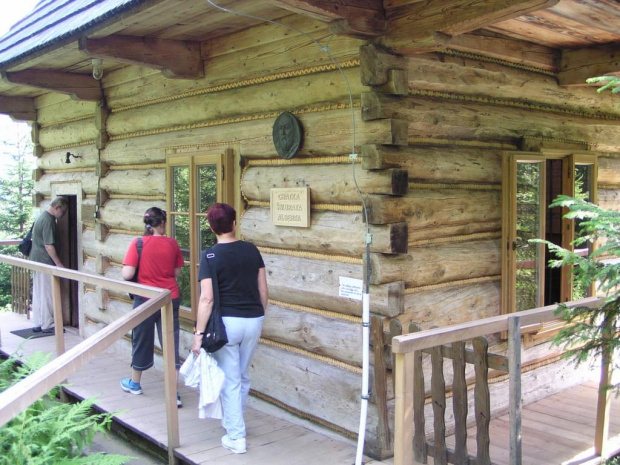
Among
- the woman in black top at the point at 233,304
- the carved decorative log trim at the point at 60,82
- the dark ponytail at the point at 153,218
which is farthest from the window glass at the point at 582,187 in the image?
the carved decorative log trim at the point at 60,82

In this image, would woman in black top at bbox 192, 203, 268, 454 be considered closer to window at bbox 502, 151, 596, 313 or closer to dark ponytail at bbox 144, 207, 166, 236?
dark ponytail at bbox 144, 207, 166, 236

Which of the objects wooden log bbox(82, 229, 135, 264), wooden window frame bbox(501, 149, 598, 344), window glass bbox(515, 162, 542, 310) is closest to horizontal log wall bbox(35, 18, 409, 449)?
wooden log bbox(82, 229, 135, 264)

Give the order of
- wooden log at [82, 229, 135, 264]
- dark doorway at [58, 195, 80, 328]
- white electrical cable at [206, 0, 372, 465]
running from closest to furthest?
white electrical cable at [206, 0, 372, 465] → wooden log at [82, 229, 135, 264] → dark doorway at [58, 195, 80, 328]

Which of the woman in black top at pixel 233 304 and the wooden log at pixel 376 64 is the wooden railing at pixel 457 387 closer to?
the woman in black top at pixel 233 304

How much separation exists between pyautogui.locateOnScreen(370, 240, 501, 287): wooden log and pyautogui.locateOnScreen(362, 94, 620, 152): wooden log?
905 mm

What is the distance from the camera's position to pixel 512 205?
19.5 feet

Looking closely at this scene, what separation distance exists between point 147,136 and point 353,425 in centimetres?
426

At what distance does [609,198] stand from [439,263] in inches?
125

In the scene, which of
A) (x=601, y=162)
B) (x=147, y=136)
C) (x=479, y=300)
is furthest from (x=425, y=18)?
(x=147, y=136)

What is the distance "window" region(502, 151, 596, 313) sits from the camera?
5934mm

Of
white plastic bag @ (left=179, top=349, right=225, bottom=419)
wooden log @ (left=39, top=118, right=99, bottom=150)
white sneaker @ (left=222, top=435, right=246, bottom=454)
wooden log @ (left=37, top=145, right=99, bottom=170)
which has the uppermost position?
wooden log @ (left=39, top=118, right=99, bottom=150)

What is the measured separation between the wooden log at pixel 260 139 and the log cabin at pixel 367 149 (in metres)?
0.02

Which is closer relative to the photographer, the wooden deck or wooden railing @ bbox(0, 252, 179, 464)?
wooden railing @ bbox(0, 252, 179, 464)

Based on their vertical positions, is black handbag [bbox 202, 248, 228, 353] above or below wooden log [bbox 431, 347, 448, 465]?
above
